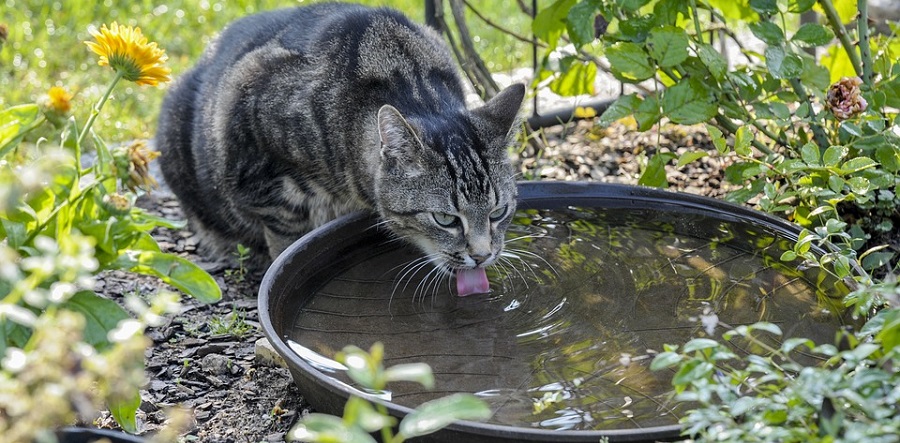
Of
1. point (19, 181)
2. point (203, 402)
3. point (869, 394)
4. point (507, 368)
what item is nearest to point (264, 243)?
point (203, 402)

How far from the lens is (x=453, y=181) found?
10.6ft

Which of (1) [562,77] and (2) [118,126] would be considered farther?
(2) [118,126]

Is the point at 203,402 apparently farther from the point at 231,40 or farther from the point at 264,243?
the point at 231,40

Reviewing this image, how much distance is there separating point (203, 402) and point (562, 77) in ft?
7.10

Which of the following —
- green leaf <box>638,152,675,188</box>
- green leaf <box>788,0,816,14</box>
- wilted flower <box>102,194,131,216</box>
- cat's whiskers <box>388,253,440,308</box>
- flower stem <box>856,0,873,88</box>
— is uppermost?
green leaf <box>788,0,816,14</box>

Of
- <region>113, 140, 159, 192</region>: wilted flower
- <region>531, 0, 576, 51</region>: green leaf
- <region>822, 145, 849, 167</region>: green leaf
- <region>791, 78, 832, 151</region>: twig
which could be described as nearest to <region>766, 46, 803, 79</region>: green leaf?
<region>791, 78, 832, 151</region>: twig

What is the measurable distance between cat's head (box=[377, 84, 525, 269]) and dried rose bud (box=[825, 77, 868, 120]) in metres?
1.11

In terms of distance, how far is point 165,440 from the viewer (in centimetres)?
165

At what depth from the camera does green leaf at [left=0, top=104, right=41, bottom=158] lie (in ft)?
7.95

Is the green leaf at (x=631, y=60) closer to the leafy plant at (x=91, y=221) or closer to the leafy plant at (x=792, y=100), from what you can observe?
the leafy plant at (x=792, y=100)

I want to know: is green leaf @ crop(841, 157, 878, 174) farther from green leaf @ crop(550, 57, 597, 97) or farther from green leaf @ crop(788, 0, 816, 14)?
green leaf @ crop(550, 57, 597, 97)

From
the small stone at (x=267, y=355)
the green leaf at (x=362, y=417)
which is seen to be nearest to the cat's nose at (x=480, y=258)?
the small stone at (x=267, y=355)

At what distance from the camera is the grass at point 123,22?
5.43m

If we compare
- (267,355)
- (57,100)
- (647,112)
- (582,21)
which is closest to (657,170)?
(647,112)
